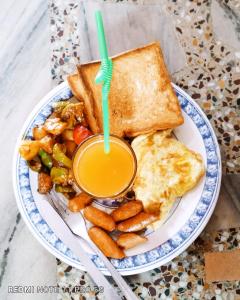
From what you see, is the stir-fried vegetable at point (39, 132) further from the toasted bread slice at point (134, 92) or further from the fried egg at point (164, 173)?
the fried egg at point (164, 173)

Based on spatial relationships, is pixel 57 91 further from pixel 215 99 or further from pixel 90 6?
pixel 215 99

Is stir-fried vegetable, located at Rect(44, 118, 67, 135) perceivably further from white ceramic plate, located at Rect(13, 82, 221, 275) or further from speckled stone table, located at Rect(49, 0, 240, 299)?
speckled stone table, located at Rect(49, 0, 240, 299)

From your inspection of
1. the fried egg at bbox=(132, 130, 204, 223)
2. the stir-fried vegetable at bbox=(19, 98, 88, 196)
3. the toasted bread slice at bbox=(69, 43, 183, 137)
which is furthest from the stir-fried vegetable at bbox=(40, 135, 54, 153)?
the fried egg at bbox=(132, 130, 204, 223)

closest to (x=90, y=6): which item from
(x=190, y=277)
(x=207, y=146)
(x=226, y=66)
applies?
(x=226, y=66)

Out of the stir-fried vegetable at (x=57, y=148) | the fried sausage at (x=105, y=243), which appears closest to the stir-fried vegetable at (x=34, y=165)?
the stir-fried vegetable at (x=57, y=148)

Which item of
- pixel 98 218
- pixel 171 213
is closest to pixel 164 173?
pixel 171 213

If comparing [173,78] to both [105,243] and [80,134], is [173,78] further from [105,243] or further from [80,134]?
[105,243]
